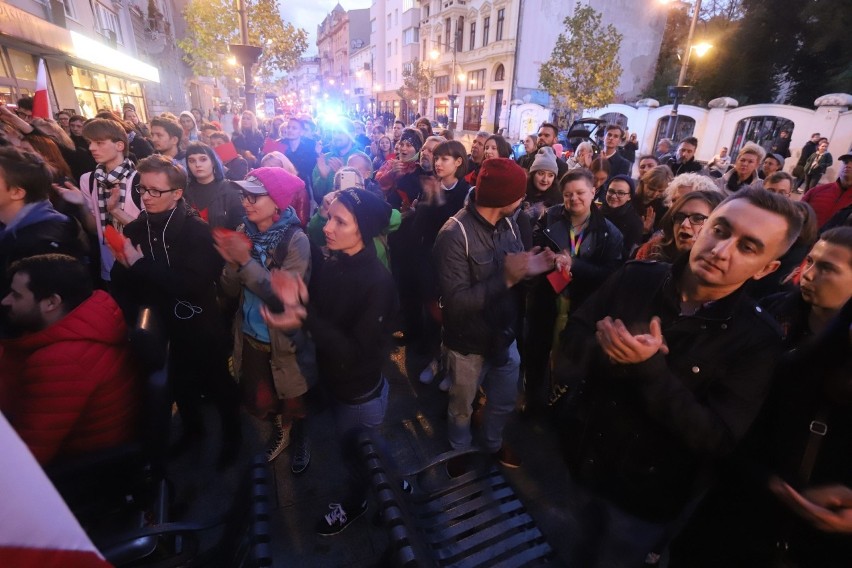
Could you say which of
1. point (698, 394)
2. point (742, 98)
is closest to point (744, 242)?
point (698, 394)

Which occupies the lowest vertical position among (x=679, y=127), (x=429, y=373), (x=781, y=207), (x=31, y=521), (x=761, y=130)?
(x=429, y=373)

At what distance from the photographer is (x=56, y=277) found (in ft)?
6.08

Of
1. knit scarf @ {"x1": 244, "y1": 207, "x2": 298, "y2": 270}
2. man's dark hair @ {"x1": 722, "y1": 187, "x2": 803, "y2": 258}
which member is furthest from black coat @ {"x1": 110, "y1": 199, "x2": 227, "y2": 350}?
man's dark hair @ {"x1": 722, "y1": 187, "x2": 803, "y2": 258}

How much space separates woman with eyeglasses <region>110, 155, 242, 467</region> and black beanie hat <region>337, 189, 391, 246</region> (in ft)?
3.77

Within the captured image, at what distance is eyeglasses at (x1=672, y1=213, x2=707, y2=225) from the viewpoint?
8.52 feet

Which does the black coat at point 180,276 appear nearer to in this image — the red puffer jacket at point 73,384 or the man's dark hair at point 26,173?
the red puffer jacket at point 73,384

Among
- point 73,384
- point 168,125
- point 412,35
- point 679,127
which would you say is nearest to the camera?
point 73,384

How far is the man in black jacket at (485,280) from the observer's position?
2438 mm

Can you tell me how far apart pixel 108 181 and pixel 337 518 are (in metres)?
3.46

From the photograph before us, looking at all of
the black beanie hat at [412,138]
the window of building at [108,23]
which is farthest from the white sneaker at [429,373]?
the window of building at [108,23]

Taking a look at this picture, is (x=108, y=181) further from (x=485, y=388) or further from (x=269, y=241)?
(x=485, y=388)

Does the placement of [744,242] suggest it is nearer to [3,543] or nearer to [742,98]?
[3,543]

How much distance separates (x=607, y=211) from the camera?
387cm

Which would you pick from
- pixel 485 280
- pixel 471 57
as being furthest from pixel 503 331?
pixel 471 57
